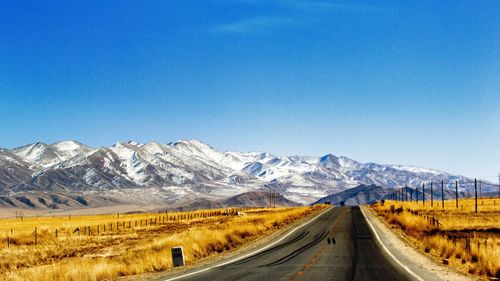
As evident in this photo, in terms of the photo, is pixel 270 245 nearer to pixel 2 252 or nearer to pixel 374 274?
pixel 374 274

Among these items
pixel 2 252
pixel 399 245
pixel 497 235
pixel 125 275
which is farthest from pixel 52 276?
pixel 497 235

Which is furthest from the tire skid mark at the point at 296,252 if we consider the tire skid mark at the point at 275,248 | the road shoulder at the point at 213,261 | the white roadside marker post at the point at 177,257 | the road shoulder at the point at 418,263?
the road shoulder at the point at 418,263

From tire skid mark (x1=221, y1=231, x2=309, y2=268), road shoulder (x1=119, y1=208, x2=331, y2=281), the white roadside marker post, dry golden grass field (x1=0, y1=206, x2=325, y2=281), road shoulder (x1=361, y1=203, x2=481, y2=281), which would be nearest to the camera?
road shoulder (x1=361, y1=203, x2=481, y2=281)

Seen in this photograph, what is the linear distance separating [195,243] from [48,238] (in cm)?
3026

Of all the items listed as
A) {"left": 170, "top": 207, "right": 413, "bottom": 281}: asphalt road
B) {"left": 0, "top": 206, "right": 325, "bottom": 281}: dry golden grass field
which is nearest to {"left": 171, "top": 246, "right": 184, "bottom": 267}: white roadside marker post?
{"left": 0, "top": 206, "right": 325, "bottom": 281}: dry golden grass field

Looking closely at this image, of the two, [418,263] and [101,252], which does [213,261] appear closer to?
[418,263]

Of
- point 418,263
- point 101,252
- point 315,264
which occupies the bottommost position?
point 101,252

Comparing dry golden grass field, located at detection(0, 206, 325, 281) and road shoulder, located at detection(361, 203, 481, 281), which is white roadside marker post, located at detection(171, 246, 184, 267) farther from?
road shoulder, located at detection(361, 203, 481, 281)

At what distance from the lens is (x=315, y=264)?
2427 centimetres

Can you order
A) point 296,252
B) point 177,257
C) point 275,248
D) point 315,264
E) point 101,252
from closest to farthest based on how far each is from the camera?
point 315,264, point 177,257, point 296,252, point 275,248, point 101,252

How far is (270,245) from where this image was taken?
3566cm

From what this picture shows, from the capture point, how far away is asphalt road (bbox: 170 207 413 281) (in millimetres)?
20469

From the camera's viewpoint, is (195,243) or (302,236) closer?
(195,243)

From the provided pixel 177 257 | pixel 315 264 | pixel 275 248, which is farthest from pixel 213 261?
pixel 275 248
